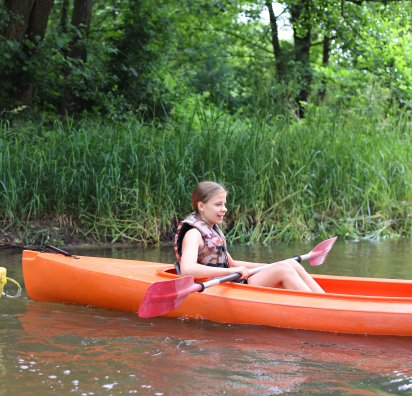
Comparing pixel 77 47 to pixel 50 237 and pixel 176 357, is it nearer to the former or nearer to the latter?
pixel 50 237

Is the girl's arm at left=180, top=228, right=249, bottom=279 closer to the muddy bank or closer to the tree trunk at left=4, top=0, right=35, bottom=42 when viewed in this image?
the muddy bank

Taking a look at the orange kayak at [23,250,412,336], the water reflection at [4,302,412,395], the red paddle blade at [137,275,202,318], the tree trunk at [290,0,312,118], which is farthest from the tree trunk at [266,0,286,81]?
the red paddle blade at [137,275,202,318]

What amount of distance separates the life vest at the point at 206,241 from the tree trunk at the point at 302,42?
28.1 ft

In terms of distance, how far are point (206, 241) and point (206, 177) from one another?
9.30 ft

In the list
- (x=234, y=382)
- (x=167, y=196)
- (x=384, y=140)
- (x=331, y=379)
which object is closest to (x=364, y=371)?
(x=331, y=379)

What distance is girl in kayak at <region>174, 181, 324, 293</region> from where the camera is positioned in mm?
4562

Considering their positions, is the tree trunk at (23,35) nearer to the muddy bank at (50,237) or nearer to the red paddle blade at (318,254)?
the muddy bank at (50,237)

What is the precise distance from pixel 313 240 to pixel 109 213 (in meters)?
2.03

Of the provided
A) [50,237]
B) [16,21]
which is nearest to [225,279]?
[50,237]

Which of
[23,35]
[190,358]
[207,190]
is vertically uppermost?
[23,35]

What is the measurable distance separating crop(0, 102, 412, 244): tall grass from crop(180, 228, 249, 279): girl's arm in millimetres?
2568

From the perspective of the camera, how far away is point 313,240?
25.1 feet

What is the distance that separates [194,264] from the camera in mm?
4551

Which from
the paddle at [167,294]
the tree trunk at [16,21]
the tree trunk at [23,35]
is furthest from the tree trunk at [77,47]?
the paddle at [167,294]
